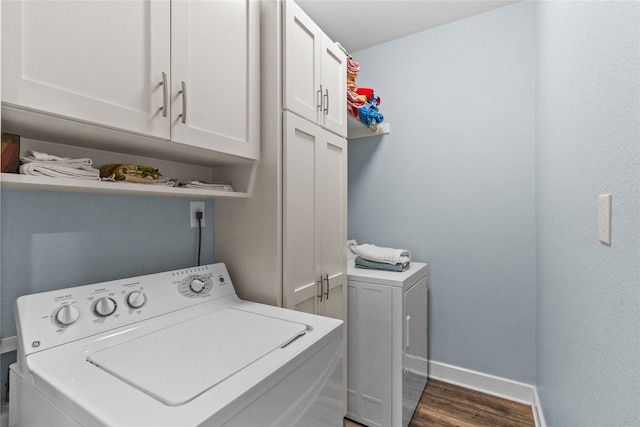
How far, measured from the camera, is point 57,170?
2.81ft

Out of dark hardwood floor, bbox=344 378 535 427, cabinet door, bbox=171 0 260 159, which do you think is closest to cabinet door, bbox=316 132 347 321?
cabinet door, bbox=171 0 260 159

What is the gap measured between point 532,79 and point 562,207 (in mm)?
1301

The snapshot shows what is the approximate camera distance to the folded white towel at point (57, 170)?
804 millimetres

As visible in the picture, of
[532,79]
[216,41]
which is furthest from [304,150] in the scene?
[532,79]

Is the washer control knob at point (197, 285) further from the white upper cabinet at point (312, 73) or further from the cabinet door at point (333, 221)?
the white upper cabinet at point (312, 73)

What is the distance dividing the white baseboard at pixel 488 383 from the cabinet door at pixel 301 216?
140 cm

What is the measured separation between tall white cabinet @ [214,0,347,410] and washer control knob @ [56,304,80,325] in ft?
2.13

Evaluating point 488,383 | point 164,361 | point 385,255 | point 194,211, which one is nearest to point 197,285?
point 194,211

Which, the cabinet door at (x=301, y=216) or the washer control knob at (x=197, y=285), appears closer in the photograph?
the washer control knob at (x=197, y=285)

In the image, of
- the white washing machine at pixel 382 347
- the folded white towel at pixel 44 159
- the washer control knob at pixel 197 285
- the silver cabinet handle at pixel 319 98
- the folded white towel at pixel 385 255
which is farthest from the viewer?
the folded white towel at pixel 385 255

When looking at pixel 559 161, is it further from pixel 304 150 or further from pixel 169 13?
pixel 169 13

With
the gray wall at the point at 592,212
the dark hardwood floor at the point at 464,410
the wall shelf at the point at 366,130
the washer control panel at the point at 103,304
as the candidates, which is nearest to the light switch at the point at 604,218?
the gray wall at the point at 592,212

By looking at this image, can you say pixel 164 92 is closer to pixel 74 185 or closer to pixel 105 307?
pixel 74 185

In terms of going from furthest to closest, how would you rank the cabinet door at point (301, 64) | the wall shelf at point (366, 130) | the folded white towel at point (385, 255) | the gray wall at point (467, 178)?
1. the wall shelf at point (366, 130)
2. the gray wall at point (467, 178)
3. the folded white towel at point (385, 255)
4. the cabinet door at point (301, 64)
